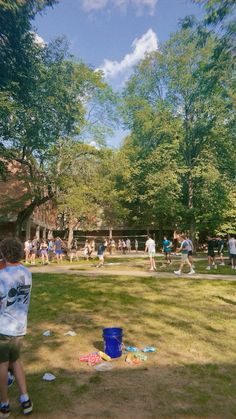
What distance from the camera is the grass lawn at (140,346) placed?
440cm

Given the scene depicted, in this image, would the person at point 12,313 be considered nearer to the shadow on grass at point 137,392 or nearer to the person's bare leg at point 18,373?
the person's bare leg at point 18,373

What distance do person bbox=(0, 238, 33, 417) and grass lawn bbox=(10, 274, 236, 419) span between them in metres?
0.29

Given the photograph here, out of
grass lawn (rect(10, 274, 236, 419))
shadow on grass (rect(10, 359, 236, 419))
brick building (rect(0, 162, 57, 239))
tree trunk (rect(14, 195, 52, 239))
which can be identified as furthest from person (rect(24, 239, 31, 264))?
shadow on grass (rect(10, 359, 236, 419))

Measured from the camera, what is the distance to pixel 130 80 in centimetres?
4244

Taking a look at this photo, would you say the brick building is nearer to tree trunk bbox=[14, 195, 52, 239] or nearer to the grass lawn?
tree trunk bbox=[14, 195, 52, 239]

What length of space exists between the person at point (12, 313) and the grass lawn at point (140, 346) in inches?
11.3

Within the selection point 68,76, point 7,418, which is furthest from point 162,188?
point 7,418

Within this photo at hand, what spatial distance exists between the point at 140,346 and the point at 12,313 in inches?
124

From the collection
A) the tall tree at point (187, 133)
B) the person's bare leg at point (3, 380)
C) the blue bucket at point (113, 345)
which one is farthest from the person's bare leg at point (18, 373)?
the tall tree at point (187, 133)

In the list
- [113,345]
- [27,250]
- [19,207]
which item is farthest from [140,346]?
[19,207]

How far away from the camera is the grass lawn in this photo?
173 inches

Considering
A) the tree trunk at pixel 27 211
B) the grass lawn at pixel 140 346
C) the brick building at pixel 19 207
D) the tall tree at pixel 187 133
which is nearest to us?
the grass lawn at pixel 140 346

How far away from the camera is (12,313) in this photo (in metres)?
4.12

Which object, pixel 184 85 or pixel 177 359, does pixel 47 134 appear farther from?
pixel 177 359
